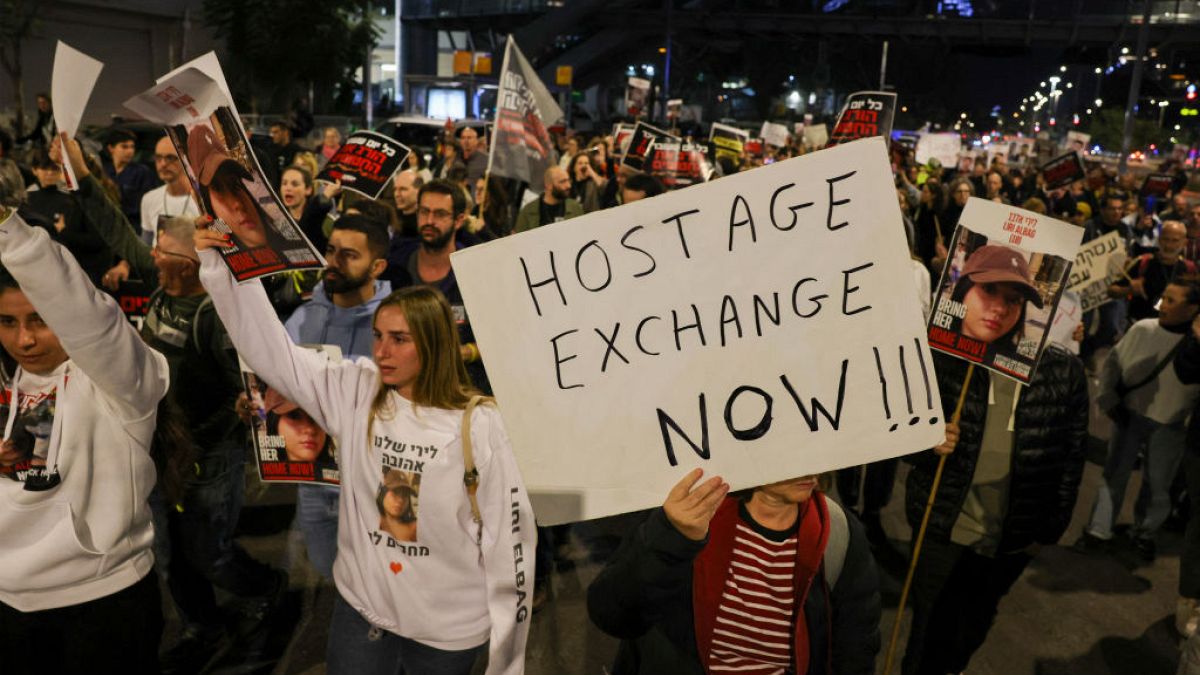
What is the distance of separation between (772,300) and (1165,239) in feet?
26.3

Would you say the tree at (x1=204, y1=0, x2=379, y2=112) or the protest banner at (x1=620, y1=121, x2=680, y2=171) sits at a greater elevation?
the tree at (x1=204, y1=0, x2=379, y2=112)

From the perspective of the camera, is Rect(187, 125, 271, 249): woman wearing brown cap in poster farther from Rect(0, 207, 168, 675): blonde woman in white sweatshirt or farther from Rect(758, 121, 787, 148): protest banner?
Rect(758, 121, 787, 148): protest banner

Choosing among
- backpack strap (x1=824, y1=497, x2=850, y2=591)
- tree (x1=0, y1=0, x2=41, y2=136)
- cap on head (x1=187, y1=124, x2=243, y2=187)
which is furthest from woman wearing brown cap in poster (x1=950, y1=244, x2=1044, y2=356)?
tree (x1=0, y1=0, x2=41, y2=136)

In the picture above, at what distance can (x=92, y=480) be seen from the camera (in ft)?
9.28

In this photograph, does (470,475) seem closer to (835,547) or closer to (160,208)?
→ (835,547)

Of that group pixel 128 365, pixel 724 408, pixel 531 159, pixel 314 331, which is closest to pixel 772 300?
pixel 724 408

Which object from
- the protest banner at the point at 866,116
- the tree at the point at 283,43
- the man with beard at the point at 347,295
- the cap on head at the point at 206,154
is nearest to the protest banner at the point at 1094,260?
the protest banner at the point at 866,116

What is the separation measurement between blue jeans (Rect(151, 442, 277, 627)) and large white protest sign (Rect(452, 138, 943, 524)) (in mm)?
2608

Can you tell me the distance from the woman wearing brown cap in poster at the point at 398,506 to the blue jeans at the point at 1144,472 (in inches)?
197

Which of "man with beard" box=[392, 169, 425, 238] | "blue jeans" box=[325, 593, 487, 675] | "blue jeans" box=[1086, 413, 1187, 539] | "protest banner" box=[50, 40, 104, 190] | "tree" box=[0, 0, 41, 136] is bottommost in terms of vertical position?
"blue jeans" box=[1086, 413, 1187, 539]

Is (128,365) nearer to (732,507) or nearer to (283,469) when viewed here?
(283,469)

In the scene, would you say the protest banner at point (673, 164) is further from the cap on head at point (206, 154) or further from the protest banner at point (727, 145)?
the cap on head at point (206, 154)

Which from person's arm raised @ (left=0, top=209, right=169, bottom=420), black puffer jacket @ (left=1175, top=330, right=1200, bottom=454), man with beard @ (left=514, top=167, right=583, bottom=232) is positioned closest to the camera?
person's arm raised @ (left=0, top=209, right=169, bottom=420)

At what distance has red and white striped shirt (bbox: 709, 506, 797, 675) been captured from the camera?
8.05 feet
